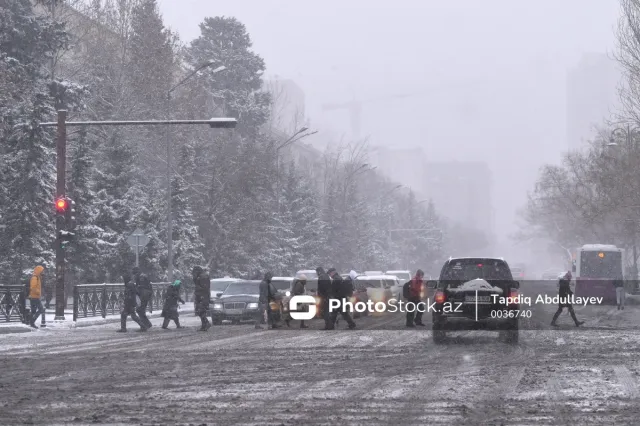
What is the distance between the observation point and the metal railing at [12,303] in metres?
32.3

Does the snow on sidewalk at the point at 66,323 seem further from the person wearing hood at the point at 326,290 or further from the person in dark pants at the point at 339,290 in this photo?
the person in dark pants at the point at 339,290

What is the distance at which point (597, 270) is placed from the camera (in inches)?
2574

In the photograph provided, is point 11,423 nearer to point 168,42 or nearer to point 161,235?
point 161,235

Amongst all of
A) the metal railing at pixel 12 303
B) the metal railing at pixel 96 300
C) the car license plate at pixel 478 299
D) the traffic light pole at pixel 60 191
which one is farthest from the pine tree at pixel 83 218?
the car license plate at pixel 478 299

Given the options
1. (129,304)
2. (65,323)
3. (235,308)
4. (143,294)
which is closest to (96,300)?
(65,323)

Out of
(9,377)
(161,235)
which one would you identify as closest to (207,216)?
(161,235)

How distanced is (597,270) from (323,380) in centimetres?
5209

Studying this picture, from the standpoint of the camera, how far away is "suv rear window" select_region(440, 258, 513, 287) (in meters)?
24.8

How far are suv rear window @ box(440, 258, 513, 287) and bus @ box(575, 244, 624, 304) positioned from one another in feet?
132

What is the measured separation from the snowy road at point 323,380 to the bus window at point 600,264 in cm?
3911

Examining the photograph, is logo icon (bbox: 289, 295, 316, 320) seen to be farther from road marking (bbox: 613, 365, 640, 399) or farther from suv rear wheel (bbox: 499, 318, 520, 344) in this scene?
road marking (bbox: 613, 365, 640, 399)

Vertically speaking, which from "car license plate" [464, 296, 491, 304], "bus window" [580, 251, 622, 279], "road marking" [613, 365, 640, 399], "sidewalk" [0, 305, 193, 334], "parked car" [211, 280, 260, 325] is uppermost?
"bus window" [580, 251, 622, 279]

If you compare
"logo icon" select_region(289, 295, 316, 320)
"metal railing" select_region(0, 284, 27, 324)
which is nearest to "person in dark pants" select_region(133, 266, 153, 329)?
"metal railing" select_region(0, 284, 27, 324)

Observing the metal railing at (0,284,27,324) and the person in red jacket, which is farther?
the metal railing at (0,284,27,324)
